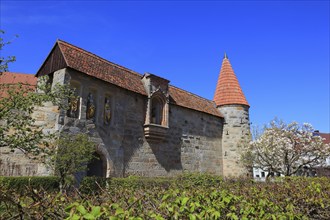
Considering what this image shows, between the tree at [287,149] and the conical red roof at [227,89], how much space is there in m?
3.12

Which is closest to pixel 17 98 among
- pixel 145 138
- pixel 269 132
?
pixel 145 138

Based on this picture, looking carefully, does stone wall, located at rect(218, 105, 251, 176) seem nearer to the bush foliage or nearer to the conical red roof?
the conical red roof

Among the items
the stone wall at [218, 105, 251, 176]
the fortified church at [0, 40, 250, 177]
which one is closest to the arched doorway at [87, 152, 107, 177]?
the fortified church at [0, 40, 250, 177]

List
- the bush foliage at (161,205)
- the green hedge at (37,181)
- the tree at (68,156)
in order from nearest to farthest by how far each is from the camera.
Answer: the bush foliage at (161,205) → the green hedge at (37,181) → the tree at (68,156)

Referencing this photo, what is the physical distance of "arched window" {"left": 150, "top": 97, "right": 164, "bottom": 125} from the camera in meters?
14.4

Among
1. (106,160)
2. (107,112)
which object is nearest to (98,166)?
(106,160)

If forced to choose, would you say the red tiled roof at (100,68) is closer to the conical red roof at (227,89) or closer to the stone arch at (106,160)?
the stone arch at (106,160)

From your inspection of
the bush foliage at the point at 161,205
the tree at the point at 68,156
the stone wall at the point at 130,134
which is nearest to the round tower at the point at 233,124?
the stone wall at the point at 130,134

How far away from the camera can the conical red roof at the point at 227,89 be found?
61.6 feet

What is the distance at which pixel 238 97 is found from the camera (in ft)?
61.4

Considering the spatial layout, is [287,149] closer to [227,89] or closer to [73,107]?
[227,89]

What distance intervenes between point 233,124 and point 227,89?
258 cm

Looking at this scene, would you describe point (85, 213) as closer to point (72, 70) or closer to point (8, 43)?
point (8, 43)

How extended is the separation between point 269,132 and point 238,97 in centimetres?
355
